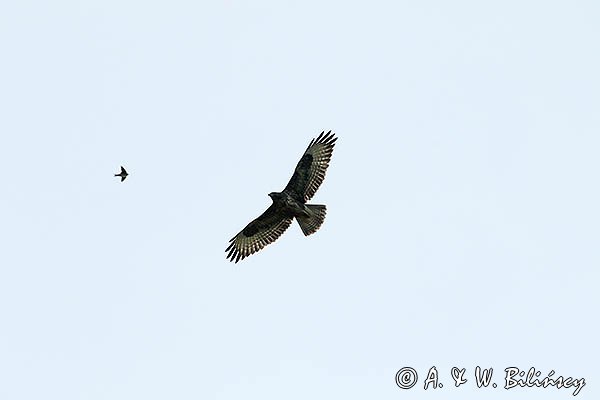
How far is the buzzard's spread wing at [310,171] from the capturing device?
33500 millimetres

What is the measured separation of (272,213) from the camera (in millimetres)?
33625

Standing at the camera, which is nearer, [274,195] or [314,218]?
[314,218]

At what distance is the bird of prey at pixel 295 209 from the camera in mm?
32906

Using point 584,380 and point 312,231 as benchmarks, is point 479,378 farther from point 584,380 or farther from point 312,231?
point 312,231

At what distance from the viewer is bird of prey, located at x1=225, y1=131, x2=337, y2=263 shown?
3291 centimetres

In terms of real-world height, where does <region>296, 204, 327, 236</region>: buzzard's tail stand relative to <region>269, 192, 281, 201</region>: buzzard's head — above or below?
below

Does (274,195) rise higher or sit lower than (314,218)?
higher

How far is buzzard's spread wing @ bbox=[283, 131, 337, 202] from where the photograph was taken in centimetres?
3350

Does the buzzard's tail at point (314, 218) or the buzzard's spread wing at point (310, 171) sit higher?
the buzzard's spread wing at point (310, 171)

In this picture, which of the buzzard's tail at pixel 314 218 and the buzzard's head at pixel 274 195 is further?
the buzzard's head at pixel 274 195

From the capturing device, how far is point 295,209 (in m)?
33.0

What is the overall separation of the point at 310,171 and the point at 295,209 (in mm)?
1387

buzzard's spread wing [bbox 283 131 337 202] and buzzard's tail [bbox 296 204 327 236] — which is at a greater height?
buzzard's spread wing [bbox 283 131 337 202]

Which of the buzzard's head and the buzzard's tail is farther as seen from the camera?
the buzzard's head
